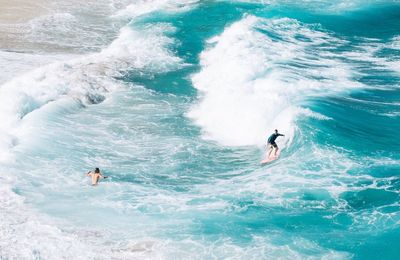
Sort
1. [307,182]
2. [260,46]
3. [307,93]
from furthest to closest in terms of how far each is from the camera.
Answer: [260,46]
[307,93]
[307,182]

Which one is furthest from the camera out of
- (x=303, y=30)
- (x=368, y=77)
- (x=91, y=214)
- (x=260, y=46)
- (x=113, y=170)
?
(x=303, y=30)

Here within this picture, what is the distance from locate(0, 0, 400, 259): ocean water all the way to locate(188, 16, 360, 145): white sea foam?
0.10 metres

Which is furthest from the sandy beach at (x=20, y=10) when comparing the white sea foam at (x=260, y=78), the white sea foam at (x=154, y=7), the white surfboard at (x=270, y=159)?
the white surfboard at (x=270, y=159)

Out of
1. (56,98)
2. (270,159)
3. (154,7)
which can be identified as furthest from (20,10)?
(270,159)

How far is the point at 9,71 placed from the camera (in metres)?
29.0

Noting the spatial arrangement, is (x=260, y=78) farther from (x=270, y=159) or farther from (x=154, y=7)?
(x=154, y=7)

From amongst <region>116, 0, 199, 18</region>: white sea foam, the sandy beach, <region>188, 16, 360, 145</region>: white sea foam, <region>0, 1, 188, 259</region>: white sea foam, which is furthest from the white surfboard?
<region>116, 0, 199, 18</region>: white sea foam

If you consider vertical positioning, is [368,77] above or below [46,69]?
above

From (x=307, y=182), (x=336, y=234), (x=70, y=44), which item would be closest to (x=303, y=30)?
(x=70, y=44)

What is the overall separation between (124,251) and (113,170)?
5.45m

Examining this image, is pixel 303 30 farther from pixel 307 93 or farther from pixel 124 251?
pixel 124 251

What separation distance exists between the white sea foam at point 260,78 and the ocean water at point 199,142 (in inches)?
4.0

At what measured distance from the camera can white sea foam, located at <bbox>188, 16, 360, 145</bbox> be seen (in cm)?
2319

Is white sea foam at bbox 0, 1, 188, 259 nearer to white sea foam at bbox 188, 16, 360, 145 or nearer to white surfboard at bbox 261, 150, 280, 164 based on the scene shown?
white sea foam at bbox 188, 16, 360, 145
